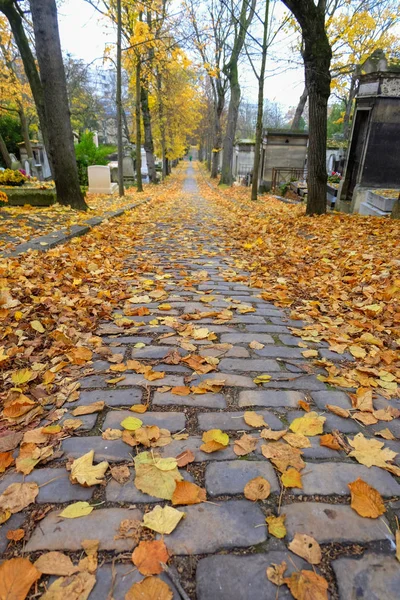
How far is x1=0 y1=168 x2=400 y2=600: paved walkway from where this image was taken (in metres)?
1.19

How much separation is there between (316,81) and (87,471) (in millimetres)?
9475

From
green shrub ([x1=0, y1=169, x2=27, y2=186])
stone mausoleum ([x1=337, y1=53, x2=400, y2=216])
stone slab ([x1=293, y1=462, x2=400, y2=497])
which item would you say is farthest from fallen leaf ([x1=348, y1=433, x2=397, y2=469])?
green shrub ([x1=0, y1=169, x2=27, y2=186])

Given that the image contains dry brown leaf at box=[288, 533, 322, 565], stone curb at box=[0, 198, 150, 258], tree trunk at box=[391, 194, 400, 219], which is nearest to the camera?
dry brown leaf at box=[288, 533, 322, 565]

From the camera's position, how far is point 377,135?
10.0m

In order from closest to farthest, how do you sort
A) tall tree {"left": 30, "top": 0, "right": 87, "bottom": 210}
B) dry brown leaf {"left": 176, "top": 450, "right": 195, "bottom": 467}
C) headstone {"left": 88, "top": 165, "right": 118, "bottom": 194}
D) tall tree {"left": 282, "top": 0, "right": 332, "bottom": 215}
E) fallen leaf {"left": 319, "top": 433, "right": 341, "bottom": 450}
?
dry brown leaf {"left": 176, "top": 450, "right": 195, "bottom": 467}
fallen leaf {"left": 319, "top": 433, "right": 341, "bottom": 450}
tall tree {"left": 282, "top": 0, "right": 332, "bottom": 215}
tall tree {"left": 30, "top": 0, "right": 87, "bottom": 210}
headstone {"left": 88, "top": 165, "right": 118, "bottom": 194}

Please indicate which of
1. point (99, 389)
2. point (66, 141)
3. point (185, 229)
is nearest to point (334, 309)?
point (99, 389)

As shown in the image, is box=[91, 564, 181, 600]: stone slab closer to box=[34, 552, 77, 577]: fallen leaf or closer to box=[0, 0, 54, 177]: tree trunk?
box=[34, 552, 77, 577]: fallen leaf

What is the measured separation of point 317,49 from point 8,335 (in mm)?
8935

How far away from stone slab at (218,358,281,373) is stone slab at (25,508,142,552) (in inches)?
48.4

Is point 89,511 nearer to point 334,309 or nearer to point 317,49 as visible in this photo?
point 334,309

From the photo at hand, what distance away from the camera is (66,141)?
8906mm

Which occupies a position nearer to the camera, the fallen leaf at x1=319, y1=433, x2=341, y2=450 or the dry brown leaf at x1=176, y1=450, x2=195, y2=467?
the dry brown leaf at x1=176, y1=450, x2=195, y2=467

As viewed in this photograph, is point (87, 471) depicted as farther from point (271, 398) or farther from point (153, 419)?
point (271, 398)

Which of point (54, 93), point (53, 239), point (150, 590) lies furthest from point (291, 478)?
point (54, 93)
